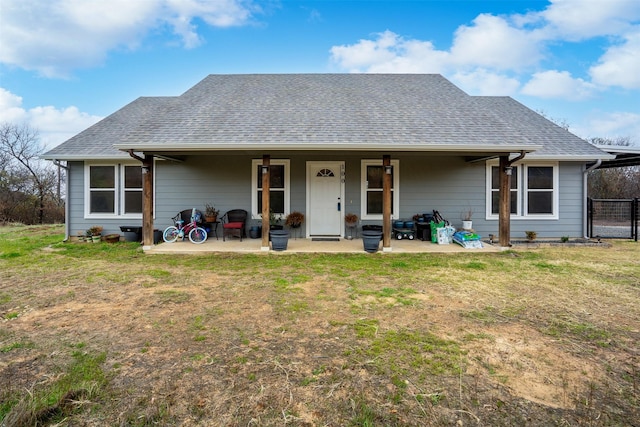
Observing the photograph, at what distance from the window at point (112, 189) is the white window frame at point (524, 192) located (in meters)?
9.61

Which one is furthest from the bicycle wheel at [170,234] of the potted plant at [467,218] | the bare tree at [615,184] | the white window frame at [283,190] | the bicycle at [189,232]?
the bare tree at [615,184]

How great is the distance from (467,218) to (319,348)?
7044 mm

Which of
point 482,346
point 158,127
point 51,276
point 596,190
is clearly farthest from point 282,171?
point 596,190

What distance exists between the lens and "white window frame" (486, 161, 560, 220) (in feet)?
28.3

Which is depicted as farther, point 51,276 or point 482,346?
point 51,276

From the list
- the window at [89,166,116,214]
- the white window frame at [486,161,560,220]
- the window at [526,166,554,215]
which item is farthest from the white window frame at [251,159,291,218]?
the window at [526,166,554,215]

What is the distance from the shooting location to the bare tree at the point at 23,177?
14820 millimetres

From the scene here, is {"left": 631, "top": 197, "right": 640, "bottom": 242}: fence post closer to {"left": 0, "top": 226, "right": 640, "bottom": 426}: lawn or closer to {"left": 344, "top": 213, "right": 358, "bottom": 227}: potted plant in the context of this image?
{"left": 0, "top": 226, "right": 640, "bottom": 426}: lawn

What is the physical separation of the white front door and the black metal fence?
7190 millimetres

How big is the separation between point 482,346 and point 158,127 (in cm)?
749

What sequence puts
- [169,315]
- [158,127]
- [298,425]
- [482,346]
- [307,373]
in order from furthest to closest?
[158,127] < [169,315] < [482,346] < [307,373] < [298,425]

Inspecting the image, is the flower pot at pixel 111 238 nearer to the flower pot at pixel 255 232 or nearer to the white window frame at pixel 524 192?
the flower pot at pixel 255 232

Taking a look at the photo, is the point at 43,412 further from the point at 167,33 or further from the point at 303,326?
the point at 167,33

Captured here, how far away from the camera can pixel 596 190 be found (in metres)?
18.1
